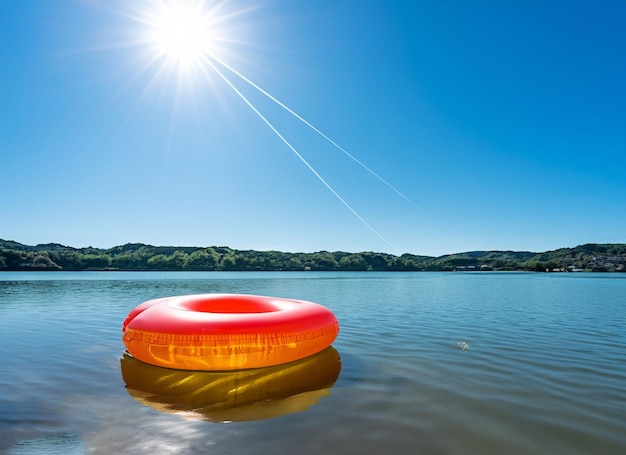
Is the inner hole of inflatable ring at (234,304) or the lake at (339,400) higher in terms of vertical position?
the inner hole of inflatable ring at (234,304)

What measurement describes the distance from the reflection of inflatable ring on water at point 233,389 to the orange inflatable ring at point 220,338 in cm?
18

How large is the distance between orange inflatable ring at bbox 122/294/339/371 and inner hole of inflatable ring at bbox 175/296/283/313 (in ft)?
3.32

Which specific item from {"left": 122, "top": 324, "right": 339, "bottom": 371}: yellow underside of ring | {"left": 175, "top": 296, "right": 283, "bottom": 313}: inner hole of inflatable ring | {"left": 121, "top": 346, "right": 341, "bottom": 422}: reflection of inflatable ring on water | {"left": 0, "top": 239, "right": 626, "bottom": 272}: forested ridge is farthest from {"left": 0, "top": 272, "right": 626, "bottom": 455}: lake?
{"left": 0, "top": 239, "right": 626, "bottom": 272}: forested ridge

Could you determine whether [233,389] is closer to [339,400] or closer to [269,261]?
[339,400]

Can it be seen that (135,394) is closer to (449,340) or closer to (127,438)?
(127,438)

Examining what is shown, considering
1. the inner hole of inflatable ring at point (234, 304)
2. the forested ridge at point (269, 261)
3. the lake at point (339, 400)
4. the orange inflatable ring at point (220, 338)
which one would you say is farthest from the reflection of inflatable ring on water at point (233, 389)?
the forested ridge at point (269, 261)

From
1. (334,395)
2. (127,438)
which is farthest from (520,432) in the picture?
(127,438)

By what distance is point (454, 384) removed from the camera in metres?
4.82

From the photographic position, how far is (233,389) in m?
4.55

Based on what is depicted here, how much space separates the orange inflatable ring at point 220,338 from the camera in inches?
193

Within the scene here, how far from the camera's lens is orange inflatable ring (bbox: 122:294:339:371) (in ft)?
16.1

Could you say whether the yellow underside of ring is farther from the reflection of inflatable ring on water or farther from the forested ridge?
the forested ridge

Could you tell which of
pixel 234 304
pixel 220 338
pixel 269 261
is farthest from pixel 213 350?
pixel 269 261

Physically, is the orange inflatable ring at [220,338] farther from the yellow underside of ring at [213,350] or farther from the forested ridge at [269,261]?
the forested ridge at [269,261]
